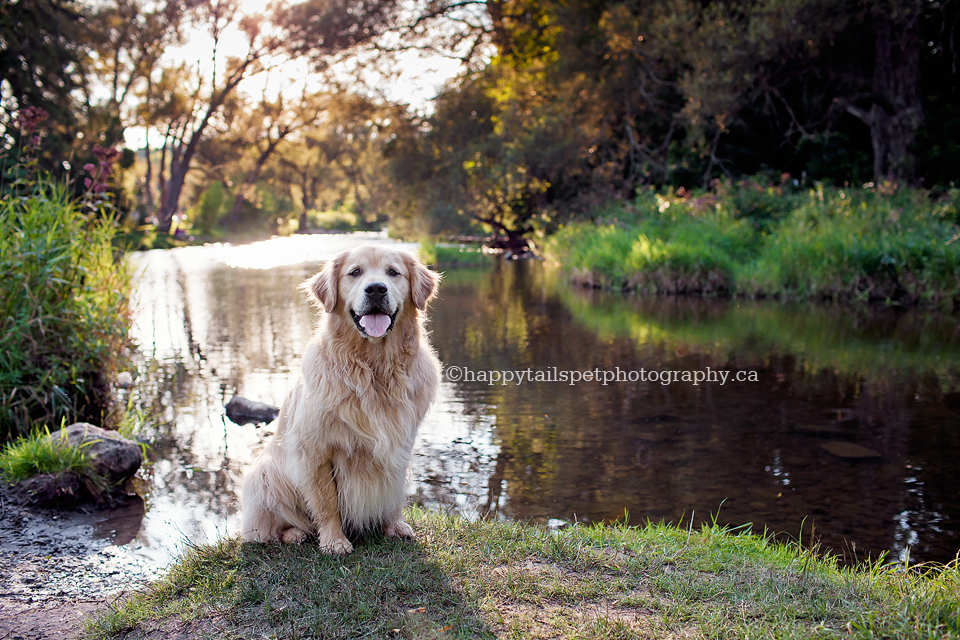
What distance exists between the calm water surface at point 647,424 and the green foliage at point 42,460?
0.54 m

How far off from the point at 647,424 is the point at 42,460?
506 centimetres

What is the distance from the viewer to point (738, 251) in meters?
15.5

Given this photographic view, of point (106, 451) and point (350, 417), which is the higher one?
point (350, 417)

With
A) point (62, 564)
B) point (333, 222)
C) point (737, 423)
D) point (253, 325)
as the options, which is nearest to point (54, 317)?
point (62, 564)

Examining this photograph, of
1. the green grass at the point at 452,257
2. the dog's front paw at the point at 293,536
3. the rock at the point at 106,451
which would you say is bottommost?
the dog's front paw at the point at 293,536

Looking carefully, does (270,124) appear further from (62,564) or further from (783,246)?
(62,564)

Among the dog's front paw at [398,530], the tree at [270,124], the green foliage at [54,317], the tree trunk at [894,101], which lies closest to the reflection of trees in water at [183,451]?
the green foliage at [54,317]

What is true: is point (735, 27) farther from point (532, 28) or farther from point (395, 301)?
point (395, 301)

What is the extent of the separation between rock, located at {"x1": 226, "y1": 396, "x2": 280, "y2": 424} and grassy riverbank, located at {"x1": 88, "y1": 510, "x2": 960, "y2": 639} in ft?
10.2

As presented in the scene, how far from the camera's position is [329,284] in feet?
11.7

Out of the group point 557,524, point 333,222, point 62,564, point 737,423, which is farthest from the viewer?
point 333,222

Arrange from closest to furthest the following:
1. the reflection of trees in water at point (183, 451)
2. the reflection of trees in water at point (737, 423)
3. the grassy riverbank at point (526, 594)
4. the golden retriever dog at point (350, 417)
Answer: the grassy riverbank at point (526, 594)
the golden retriever dog at point (350, 417)
the reflection of trees in water at point (737, 423)
the reflection of trees in water at point (183, 451)

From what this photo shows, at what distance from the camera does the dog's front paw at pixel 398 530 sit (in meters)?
3.57

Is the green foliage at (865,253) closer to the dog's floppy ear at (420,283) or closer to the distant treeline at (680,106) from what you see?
the distant treeline at (680,106)
